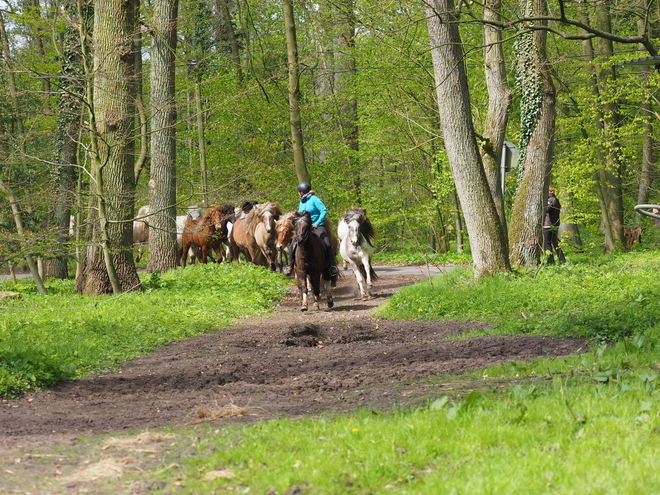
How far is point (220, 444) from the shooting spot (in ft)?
17.8

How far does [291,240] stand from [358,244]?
229cm

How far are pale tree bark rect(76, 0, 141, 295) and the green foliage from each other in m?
5.77

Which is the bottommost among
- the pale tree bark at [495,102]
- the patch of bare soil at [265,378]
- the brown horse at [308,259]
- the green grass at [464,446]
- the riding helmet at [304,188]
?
the patch of bare soil at [265,378]

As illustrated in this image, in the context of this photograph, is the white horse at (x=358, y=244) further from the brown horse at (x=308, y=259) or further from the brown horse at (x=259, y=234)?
the brown horse at (x=259, y=234)

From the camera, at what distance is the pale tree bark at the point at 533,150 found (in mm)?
17891

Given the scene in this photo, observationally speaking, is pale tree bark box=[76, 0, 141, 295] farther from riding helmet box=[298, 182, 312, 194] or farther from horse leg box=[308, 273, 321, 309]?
horse leg box=[308, 273, 321, 309]

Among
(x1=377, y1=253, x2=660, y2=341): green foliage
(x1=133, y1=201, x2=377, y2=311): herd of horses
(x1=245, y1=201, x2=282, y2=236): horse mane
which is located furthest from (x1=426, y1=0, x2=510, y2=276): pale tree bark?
(x1=245, y1=201, x2=282, y2=236): horse mane

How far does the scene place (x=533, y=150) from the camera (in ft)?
59.7

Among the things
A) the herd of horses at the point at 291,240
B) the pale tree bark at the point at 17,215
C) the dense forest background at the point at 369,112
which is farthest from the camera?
the dense forest background at the point at 369,112

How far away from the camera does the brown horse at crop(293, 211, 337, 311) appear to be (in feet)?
51.9

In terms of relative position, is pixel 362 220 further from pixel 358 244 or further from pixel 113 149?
pixel 113 149

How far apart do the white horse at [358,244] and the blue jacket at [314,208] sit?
1.93m

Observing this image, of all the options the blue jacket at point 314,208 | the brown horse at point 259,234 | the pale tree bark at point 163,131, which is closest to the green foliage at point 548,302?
the blue jacket at point 314,208

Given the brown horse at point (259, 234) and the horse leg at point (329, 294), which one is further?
the brown horse at point (259, 234)
